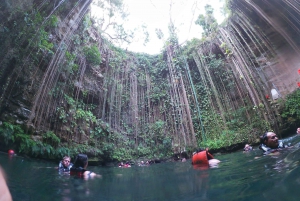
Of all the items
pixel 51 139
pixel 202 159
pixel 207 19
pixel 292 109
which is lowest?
pixel 202 159

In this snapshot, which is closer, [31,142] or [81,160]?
[81,160]

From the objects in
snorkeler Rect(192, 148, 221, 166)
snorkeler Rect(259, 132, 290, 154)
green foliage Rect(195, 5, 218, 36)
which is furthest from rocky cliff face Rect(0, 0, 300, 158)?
snorkeler Rect(192, 148, 221, 166)

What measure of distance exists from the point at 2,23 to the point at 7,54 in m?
0.72

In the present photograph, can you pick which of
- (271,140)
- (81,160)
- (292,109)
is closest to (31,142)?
(81,160)

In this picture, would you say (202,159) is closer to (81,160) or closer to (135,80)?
(81,160)

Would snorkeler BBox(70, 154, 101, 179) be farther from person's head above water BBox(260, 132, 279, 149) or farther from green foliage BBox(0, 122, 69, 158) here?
person's head above water BBox(260, 132, 279, 149)

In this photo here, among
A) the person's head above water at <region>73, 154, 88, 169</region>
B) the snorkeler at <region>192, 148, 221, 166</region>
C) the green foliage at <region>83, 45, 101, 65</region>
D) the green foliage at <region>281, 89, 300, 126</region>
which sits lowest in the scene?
the snorkeler at <region>192, 148, 221, 166</region>

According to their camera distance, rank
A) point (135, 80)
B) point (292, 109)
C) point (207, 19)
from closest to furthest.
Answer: point (292, 109), point (135, 80), point (207, 19)

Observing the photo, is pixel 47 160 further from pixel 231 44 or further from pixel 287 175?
pixel 231 44

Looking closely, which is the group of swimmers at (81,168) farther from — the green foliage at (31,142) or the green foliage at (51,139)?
the green foliage at (51,139)

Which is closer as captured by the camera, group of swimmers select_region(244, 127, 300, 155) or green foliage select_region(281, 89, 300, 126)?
group of swimmers select_region(244, 127, 300, 155)

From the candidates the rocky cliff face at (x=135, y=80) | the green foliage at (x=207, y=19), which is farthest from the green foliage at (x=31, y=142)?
the green foliage at (x=207, y=19)

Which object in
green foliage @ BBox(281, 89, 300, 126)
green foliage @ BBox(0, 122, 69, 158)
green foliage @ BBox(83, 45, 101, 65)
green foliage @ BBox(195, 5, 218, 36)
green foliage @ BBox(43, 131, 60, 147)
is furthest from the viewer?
green foliage @ BBox(195, 5, 218, 36)

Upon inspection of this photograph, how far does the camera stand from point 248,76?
25.9 feet
